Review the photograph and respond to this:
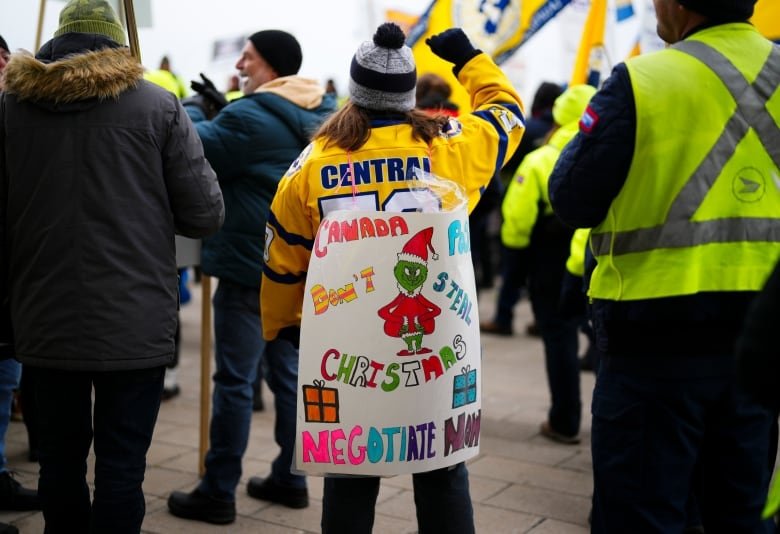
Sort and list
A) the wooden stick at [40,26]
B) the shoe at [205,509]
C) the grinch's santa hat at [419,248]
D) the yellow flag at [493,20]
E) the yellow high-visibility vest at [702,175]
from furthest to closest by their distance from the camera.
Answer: the yellow flag at [493,20]
the wooden stick at [40,26]
the shoe at [205,509]
the grinch's santa hat at [419,248]
the yellow high-visibility vest at [702,175]

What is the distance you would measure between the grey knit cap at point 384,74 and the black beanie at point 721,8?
2.56ft

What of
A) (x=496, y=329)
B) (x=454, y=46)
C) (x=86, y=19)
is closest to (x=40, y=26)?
(x=86, y=19)

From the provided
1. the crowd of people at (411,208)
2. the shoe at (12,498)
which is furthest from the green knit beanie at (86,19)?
the shoe at (12,498)

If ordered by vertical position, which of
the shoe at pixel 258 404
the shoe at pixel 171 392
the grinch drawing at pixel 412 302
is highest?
the grinch drawing at pixel 412 302

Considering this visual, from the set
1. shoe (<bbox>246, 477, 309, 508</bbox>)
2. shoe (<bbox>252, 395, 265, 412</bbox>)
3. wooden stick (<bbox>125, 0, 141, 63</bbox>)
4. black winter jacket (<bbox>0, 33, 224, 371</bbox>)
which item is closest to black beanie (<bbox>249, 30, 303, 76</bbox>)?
wooden stick (<bbox>125, 0, 141, 63</bbox>)

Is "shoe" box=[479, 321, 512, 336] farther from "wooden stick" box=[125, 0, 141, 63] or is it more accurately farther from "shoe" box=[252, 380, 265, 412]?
"wooden stick" box=[125, 0, 141, 63]

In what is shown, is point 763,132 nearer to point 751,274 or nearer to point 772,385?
point 751,274

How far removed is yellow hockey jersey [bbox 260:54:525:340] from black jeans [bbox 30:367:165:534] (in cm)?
44

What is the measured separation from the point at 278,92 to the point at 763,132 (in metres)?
2.09

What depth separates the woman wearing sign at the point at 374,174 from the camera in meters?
2.75

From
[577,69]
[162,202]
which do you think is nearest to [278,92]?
[162,202]

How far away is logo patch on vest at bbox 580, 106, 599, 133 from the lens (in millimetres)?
2415

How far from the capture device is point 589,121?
2.43 metres

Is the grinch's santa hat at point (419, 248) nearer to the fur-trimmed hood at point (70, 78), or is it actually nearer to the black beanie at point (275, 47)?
the fur-trimmed hood at point (70, 78)
